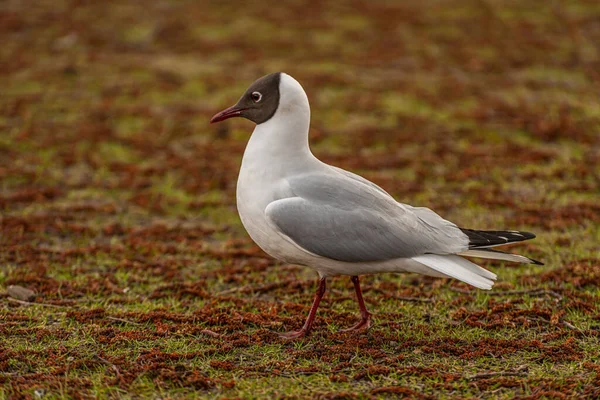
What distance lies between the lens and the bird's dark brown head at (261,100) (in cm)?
482

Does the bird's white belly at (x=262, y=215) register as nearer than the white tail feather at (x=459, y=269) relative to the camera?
No

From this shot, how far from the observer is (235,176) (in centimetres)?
851

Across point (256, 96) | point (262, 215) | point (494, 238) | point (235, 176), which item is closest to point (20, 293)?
point (262, 215)

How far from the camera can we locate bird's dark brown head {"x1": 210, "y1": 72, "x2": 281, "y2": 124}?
4816 millimetres

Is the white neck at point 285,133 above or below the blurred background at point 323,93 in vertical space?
above

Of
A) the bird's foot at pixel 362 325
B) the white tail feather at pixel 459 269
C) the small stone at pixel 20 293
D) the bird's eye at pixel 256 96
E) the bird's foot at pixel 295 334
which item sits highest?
the bird's eye at pixel 256 96

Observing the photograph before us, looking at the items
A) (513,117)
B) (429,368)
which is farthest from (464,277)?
(513,117)

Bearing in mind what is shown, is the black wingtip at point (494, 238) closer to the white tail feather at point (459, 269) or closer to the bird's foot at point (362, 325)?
the white tail feather at point (459, 269)

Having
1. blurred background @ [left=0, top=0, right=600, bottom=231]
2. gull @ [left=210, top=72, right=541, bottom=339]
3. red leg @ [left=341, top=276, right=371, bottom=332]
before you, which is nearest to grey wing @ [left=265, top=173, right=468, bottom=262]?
gull @ [left=210, top=72, right=541, bottom=339]

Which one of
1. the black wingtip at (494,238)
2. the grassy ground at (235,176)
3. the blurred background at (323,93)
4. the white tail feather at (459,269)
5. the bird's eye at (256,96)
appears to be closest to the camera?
the grassy ground at (235,176)

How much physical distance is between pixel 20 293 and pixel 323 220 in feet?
7.20

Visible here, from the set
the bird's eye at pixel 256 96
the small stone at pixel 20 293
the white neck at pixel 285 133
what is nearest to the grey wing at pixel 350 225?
the white neck at pixel 285 133

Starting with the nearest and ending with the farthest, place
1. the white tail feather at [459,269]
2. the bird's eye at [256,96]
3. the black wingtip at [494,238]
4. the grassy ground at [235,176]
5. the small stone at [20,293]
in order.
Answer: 1. the grassy ground at [235,176]
2. the white tail feather at [459,269]
3. the black wingtip at [494,238]
4. the bird's eye at [256,96]
5. the small stone at [20,293]

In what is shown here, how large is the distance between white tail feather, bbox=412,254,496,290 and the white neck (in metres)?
0.94
